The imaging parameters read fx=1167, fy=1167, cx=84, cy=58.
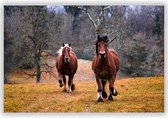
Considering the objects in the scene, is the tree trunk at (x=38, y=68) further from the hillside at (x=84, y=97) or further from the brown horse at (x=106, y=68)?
the brown horse at (x=106, y=68)

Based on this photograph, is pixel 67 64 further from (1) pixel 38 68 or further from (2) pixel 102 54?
(2) pixel 102 54

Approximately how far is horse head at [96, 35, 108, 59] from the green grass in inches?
15.9

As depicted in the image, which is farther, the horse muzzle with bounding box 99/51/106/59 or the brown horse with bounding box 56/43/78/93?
the brown horse with bounding box 56/43/78/93

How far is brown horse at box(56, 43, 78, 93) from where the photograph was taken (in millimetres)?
16062

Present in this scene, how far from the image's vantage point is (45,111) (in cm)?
1600

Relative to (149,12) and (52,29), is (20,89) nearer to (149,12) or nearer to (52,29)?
(52,29)

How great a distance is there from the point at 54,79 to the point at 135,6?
150 cm

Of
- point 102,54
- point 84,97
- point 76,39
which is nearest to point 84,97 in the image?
point 84,97

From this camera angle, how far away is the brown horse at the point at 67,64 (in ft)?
52.7

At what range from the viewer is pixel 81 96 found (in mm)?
16094

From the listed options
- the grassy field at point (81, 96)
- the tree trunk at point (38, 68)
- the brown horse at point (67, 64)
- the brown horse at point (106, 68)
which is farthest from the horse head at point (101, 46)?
the tree trunk at point (38, 68)

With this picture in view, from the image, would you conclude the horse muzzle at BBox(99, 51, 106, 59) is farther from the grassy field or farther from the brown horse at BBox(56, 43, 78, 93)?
the brown horse at BBox(56, 43, 78, 93)

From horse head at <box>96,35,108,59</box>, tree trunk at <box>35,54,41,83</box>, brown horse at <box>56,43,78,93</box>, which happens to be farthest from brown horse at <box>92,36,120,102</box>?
tree trunk at <box>35,54,41,83</box>

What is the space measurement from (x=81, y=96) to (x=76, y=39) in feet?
2.59
